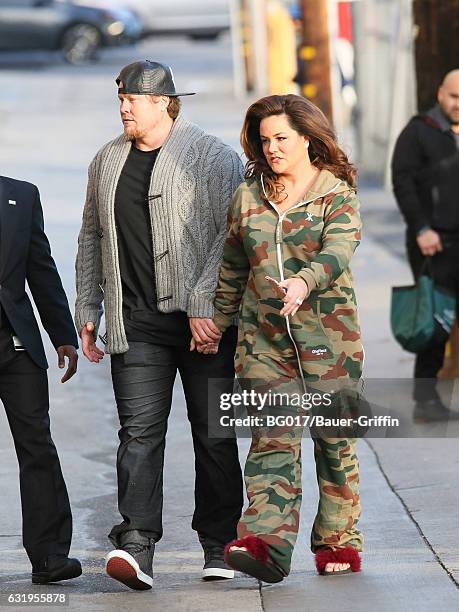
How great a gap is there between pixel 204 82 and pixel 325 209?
24.9m

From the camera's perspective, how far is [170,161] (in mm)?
5508

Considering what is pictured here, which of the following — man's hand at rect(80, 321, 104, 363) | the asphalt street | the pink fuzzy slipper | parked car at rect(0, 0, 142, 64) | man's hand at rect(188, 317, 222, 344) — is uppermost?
parked car at rect(0, 0, 142, 64)

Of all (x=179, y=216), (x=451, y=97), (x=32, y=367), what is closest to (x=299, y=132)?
(x=179, y=216)

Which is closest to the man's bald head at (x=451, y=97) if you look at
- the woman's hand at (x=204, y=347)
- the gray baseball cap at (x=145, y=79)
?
the gray baseball cap at (x=145, y=79)

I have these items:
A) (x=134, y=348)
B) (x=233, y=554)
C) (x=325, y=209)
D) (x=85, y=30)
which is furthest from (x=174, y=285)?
(x=85, y=30)

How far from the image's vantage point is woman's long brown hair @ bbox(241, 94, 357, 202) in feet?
17.5

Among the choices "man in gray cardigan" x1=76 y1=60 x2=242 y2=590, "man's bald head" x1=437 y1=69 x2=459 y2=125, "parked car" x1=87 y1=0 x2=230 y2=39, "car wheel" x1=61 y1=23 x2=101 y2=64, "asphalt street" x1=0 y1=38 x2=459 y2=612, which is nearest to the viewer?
"asphalt street" x1=0 y1=38 x2=459 y2=612

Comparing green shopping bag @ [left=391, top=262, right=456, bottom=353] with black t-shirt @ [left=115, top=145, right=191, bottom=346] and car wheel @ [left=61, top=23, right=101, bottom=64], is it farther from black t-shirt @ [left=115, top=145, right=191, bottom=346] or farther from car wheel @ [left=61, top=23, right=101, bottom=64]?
car wheel @ [left=61, top=23, right=101, bottom=64]

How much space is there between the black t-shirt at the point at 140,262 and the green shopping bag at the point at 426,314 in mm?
2901

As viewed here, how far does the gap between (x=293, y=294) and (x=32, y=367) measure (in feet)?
3.52

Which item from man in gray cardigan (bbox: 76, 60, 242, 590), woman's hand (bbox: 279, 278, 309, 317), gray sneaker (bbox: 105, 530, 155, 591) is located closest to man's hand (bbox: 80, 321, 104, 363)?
man in gray cardigan (bbox: 76, 60, 242, 590)

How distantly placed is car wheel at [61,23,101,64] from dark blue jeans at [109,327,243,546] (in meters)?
28.3

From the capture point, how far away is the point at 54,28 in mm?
33344

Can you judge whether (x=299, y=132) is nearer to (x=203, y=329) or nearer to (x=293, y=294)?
(x=293, y=294)
